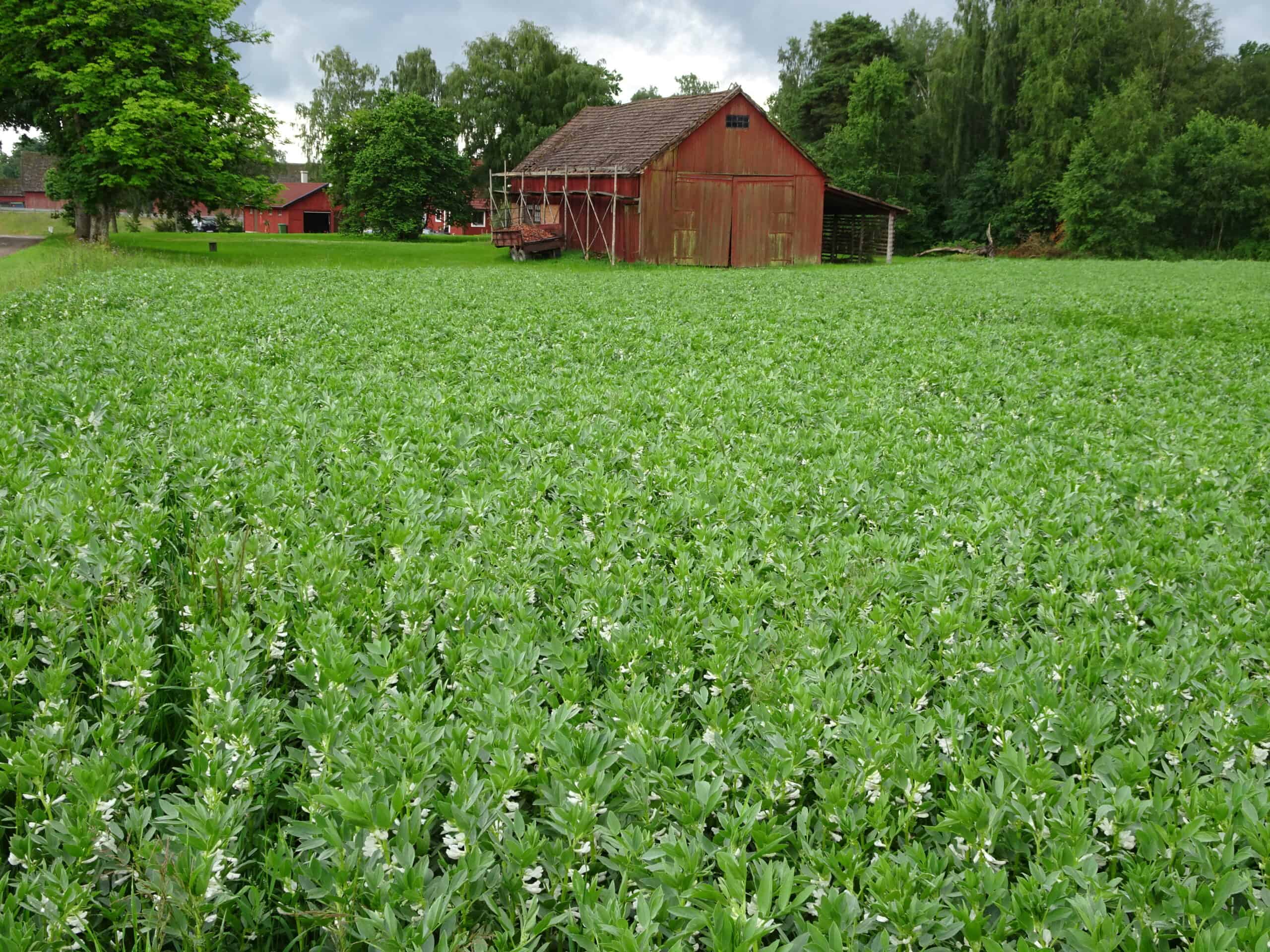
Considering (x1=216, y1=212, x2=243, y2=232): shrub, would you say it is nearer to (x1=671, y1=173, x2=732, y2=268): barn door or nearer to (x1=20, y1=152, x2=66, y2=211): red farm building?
(x1=20, y1=152, x2=66, y2=211): red farm building

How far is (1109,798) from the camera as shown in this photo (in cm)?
275

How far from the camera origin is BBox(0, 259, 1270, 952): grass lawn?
2.43 m

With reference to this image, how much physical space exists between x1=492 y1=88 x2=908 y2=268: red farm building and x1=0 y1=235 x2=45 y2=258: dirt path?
19818mm

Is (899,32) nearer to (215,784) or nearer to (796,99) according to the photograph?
(796,99)

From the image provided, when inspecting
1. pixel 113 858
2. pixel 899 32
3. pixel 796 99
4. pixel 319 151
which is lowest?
pixel 113 858

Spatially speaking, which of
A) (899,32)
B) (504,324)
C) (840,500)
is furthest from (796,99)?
(840,500)

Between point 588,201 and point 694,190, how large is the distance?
437 centimetres

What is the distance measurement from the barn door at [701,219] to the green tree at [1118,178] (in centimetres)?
2739

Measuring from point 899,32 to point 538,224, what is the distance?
52965mm

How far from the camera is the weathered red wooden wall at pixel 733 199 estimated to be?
1624 inches

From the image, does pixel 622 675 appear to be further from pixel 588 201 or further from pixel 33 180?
pixel 33 180

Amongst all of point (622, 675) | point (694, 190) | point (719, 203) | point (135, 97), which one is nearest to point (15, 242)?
point (135, 97)

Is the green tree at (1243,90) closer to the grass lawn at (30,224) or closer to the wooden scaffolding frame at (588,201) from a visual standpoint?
the wooden scaffolding frame at (588,201)

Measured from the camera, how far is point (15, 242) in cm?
4378
